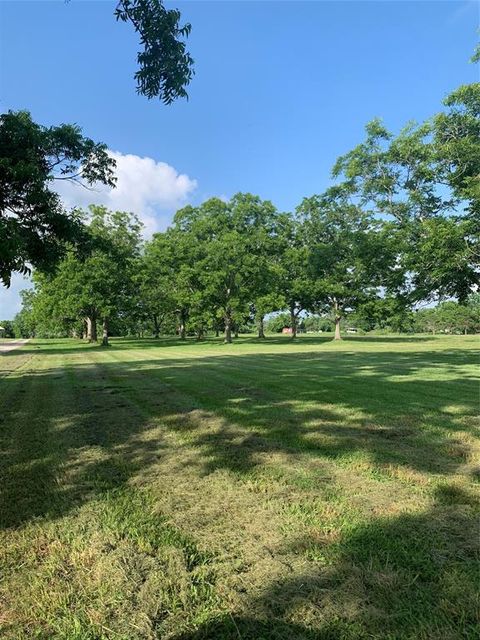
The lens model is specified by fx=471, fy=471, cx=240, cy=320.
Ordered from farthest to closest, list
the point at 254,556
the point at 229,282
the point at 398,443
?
the point at 229,282 < the point at 398,443 < the point at 254,556

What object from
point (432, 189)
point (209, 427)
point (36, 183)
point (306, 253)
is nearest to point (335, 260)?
point (306, 253)

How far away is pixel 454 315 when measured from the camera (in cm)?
8662

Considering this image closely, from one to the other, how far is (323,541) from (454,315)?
92.3m

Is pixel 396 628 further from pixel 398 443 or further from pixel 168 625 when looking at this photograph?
pixel 398 443

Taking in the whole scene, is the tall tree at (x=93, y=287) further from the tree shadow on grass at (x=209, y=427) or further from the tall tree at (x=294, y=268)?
the tree shadow on grass at (x=209, y=427)

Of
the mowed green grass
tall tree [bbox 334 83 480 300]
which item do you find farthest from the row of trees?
the mowed green grass

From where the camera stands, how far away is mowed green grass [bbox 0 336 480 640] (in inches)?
91.4

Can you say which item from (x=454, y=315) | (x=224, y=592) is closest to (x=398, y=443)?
(x=224, y=592)

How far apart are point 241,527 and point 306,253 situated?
1729 inches

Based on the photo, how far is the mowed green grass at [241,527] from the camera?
7.62 feet

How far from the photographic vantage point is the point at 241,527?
3.26 meters

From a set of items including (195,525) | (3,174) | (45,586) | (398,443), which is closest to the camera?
(45,586)

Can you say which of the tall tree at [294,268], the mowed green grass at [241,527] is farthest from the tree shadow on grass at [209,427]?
the tall tree at [294,268]

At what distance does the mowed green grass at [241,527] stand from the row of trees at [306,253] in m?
7.47
